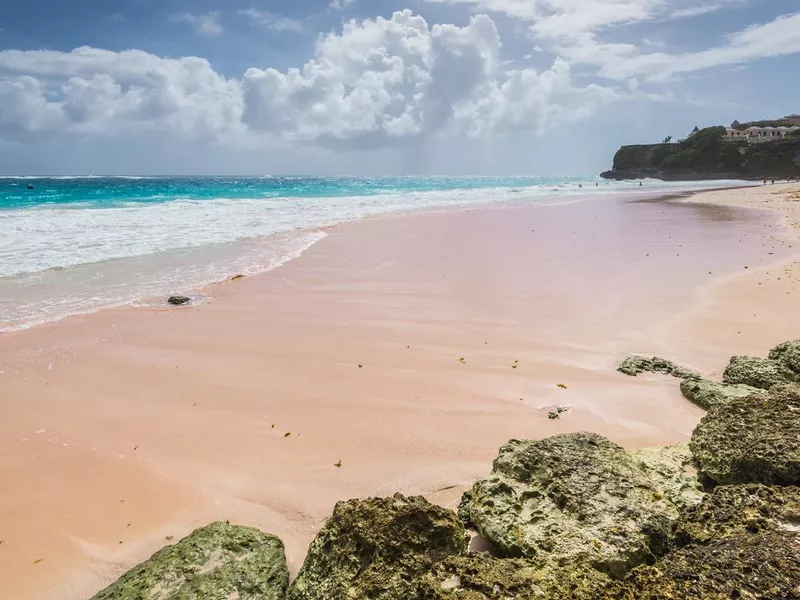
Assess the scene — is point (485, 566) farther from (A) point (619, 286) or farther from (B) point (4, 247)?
(B) point (4, 247)

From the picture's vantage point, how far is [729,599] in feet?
6.32

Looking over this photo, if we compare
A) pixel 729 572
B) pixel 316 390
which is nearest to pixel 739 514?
pixel 729 572

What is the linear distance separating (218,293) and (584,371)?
22.4 ft

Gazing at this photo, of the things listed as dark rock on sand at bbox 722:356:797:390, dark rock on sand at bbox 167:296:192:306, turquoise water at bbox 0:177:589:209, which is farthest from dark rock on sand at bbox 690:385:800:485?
turquoise water at bbox 0:177:589:209

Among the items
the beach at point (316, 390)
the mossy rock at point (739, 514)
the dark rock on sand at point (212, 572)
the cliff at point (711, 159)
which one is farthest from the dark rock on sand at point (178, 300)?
the cliff at point (711, 159)

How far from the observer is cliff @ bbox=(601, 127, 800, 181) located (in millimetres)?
76663

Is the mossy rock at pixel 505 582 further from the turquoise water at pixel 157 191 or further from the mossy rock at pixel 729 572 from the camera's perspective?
the turquoise water at pixel 157 191

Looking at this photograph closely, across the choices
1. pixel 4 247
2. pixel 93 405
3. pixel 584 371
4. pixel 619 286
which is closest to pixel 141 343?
pixel 93 405

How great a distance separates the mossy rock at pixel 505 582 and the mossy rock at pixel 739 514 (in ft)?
2.02

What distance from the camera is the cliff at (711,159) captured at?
252ft

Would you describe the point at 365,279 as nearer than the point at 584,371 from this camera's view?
No

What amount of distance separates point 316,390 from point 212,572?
281cm

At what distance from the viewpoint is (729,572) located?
6.73 feet

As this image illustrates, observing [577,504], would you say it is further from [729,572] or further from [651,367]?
[651,367]
